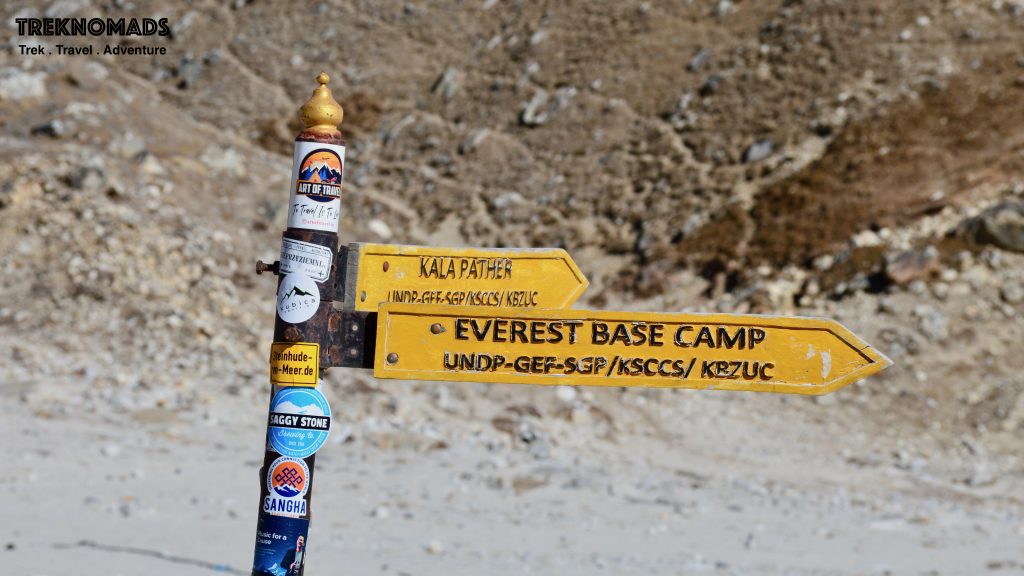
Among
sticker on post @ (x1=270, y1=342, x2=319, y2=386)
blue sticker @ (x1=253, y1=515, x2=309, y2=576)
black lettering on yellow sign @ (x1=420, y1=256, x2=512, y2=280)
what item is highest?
black lettering on yellow sign @ (x1=420, y1=256, x2=512, y2=280)

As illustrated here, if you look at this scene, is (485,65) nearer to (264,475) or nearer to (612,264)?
(612,264)

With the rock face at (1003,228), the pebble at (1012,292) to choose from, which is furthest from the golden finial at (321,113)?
the rock face at (1003,228)

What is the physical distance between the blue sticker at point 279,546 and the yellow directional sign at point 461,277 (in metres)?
0.82

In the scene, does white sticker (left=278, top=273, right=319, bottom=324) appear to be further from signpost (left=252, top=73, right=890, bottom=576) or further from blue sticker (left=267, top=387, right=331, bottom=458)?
blue sticker (left=267, top=387, right=331, bottom=458)

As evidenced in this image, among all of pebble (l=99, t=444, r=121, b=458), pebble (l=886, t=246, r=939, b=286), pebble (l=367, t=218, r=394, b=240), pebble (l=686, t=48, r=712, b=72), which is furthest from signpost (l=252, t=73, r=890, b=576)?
pebble (l=686, t=48, r=712, b=72)

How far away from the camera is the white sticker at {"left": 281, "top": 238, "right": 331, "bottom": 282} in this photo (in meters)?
3.96

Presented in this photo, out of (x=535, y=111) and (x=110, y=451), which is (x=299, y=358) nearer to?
(x=110, y=451)

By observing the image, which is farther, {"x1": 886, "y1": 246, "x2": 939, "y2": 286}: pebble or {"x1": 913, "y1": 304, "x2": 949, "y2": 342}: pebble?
{"x1": 886, "y1": 246, "x2": 939, "y2": 286}: pebble

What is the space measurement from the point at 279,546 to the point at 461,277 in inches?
46.5

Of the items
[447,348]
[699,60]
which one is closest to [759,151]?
[699,60]

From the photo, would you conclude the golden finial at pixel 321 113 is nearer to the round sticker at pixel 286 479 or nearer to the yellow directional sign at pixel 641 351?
the yellow directional sign at pixel 641 351

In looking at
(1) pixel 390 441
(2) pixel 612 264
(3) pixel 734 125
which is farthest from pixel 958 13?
(1) pixel 390 441

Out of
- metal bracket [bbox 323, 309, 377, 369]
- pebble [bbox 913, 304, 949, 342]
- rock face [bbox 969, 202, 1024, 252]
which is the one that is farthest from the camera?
rock face [bbox 969, 202, 1024, 252]

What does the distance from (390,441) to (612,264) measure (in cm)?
1117
